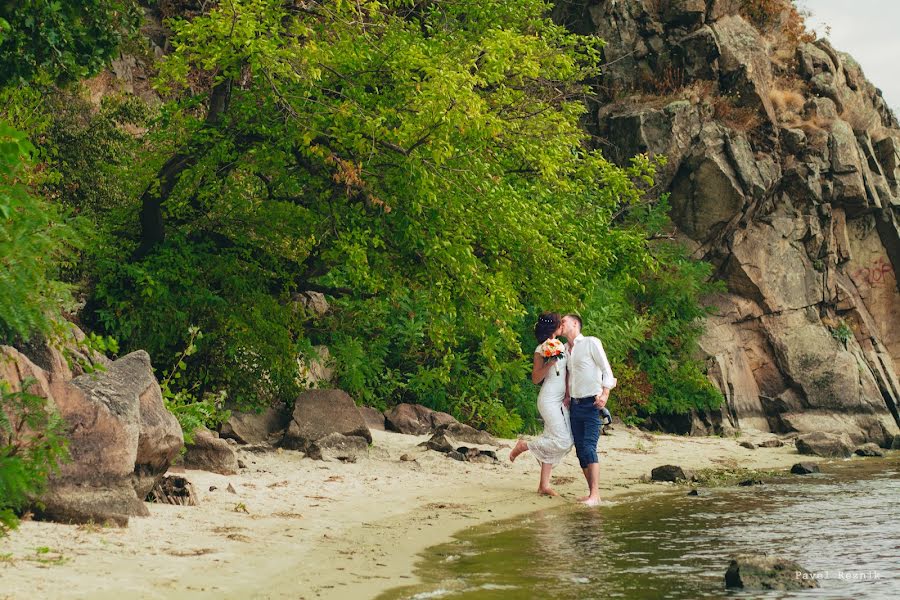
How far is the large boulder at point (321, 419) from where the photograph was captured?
12703mm

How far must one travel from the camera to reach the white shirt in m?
10.6

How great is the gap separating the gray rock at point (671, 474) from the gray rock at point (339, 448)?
154 inches

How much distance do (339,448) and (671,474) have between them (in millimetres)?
4425

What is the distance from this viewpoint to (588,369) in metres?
10.7

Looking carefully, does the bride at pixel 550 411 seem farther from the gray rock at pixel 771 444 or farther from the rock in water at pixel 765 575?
the gray rock at pixel 771 444

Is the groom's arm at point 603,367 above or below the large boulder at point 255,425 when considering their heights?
above

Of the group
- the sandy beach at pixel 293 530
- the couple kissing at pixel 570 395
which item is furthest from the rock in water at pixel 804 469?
the couple kissing at pixel 570 395

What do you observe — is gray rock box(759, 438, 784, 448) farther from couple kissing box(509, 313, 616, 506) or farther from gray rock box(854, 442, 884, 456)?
couple kissing box(509, 313, 616, 506)

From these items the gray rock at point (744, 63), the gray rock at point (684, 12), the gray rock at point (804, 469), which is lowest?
the gray rock at point (804, 469)

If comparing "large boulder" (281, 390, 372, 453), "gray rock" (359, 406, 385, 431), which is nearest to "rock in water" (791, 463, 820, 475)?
"gray rock" (359, 406, 385, 431)

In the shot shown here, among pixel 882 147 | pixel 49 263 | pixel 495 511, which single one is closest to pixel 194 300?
Result: pixel 495 511

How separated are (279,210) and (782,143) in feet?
54.1

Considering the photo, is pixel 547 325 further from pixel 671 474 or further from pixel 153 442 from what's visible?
→ pixel 153 442

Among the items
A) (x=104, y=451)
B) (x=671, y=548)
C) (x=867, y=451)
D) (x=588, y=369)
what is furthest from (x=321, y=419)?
(x=867, y=451)
